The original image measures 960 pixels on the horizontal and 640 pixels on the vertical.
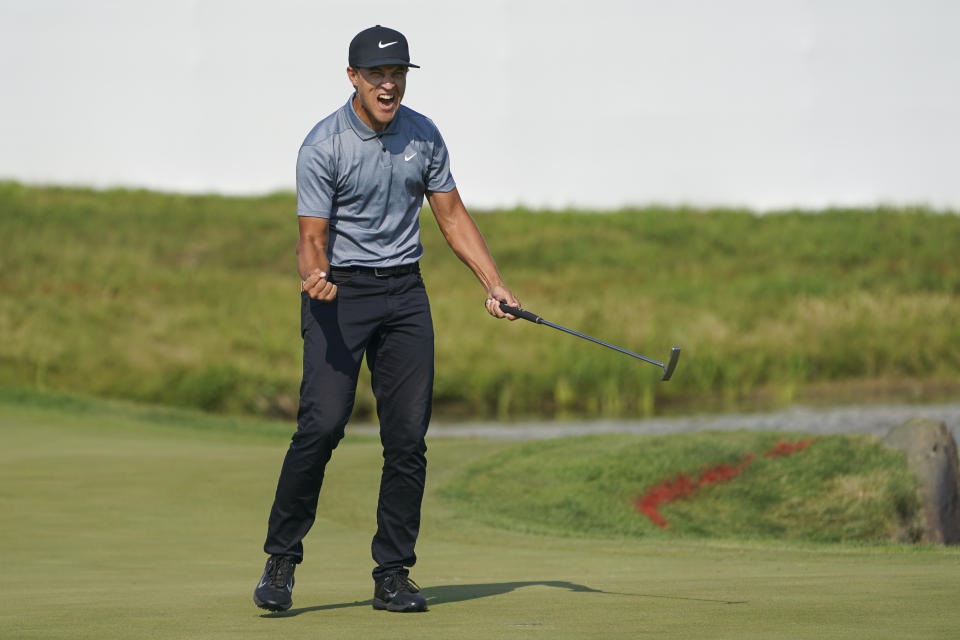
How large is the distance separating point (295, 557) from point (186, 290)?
74.7ft

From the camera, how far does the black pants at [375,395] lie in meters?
4.40

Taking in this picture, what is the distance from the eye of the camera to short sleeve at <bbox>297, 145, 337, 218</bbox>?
4.35 m

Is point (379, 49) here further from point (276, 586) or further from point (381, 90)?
point (276, 586)

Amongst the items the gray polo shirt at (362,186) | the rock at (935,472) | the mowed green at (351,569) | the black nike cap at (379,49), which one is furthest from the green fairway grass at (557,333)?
the black nike cap at (379,49)

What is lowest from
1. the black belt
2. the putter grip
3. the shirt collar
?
the putter grip

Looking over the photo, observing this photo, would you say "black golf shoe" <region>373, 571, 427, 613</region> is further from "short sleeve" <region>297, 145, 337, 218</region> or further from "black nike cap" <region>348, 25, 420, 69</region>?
"black nike cap" <region>348, 25, 420, 69</region>

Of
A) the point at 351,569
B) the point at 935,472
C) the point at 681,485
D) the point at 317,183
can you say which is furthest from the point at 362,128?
the point at 935,472

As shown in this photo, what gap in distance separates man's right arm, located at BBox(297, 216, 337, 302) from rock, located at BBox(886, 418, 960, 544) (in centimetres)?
579

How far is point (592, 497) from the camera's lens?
28.8 ft

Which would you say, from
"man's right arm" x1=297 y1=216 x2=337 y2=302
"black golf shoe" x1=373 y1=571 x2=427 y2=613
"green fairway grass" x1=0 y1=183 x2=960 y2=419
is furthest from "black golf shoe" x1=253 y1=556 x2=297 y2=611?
Result: "green fairway grass" x1=0 y1=183 x2=960 y2=419

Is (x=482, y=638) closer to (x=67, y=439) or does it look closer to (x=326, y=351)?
(x=326, y=351)

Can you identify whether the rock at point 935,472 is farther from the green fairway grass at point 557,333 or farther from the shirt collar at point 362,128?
the green fairway grass at point 557,333

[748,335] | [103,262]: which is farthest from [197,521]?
[103,262]

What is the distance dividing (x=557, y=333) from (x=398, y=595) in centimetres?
2039
